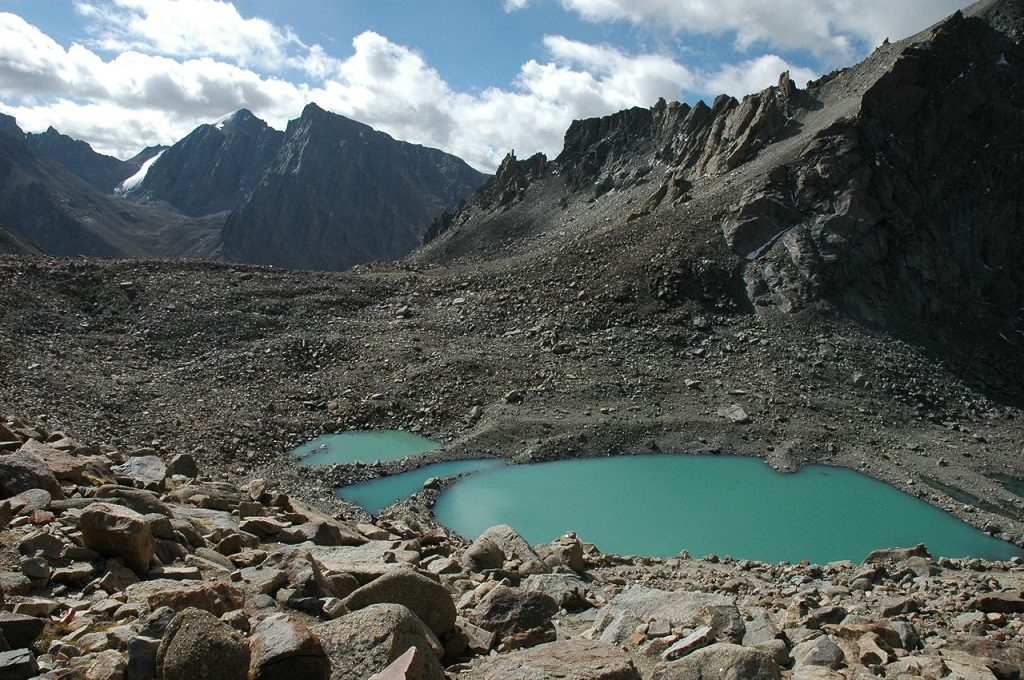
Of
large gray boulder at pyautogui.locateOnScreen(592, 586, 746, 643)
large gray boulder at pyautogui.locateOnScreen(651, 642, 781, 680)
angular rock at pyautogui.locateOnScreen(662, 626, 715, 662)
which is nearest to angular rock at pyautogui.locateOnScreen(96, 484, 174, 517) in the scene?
large gray boulder at pyautogui.locateOnScreen(592, 586, 746, 643)

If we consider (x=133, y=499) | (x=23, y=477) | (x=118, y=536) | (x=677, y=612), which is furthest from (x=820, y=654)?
(x=23, y=477)

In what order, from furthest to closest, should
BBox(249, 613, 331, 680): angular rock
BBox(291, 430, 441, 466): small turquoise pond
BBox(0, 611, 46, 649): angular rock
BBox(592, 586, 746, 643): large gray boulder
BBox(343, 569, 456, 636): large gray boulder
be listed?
BBox(291, 430, 441, 466): small turquoise pond, BBox(592, 586, 746, 643): large gray boulder, BBox(343, 569, 456, 636): large gray boulder, BBox(0, 611, 46, 649): angular rock, BBox(249, 613, 331, 680): angular rock

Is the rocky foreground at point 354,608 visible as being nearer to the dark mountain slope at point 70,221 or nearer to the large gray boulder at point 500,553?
the large gray boulder at point 500,553

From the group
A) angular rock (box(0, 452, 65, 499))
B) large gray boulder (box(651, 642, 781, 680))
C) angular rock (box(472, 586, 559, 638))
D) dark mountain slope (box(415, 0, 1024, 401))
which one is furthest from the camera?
dark mountain slope (box(415, 0, 1024, 401))

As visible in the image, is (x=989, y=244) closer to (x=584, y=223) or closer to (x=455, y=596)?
(x=584, y=223)

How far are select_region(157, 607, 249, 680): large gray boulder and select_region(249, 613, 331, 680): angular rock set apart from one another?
0.51ft

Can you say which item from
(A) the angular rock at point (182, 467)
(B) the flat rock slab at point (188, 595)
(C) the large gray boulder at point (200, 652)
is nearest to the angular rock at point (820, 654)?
(C) the large gray boulder at point (200, 652)

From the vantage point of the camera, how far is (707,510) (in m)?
24.9

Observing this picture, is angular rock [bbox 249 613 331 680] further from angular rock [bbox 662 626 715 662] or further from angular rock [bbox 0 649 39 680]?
angular rock [bbox 662 626 715 662]

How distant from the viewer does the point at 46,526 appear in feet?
28.5

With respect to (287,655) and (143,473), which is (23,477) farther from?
(287,655)

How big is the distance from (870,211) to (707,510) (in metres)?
28.6

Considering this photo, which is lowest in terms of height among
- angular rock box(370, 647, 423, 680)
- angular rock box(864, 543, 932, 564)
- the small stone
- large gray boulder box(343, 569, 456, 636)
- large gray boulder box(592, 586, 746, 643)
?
angular rock box(864, 543, 932, 564)

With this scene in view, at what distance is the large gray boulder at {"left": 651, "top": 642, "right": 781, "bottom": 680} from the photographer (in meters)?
6.84
